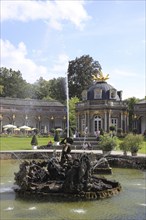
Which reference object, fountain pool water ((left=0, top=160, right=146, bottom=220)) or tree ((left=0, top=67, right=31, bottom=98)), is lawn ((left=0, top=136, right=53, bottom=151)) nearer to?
fountain pool water ((left=0, top=160, right=146, bottom=220))

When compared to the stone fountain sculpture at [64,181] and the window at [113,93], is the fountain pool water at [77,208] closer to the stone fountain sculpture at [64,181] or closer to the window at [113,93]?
the stone fountain sculpture at [64,181]

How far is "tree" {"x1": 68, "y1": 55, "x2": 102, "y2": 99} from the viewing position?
3462 inches

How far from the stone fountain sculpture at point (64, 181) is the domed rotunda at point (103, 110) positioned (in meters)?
39.9

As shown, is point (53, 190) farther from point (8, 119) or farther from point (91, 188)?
point (8, 119)

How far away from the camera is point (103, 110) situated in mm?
58750

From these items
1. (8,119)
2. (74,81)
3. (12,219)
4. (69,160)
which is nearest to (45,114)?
(8,119)

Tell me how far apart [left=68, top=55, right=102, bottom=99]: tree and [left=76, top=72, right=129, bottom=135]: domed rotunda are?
86.2 feet

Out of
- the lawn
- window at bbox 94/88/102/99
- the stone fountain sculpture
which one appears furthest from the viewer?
window at bbox 94/88/102/99

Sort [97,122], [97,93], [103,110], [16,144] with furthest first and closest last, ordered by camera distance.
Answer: [97,93]
[97,122]
[103,110]
[16,144]

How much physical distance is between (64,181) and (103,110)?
138 ft

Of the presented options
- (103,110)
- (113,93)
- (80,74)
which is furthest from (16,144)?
(80,74)

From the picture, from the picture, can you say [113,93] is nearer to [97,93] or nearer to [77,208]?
[97,93]

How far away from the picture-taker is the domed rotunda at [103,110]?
58.8 metres

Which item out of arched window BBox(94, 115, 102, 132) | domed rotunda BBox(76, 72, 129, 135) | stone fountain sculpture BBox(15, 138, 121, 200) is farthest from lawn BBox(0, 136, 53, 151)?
stone fountain sculpture BBox(15, 138, 121, 200)
